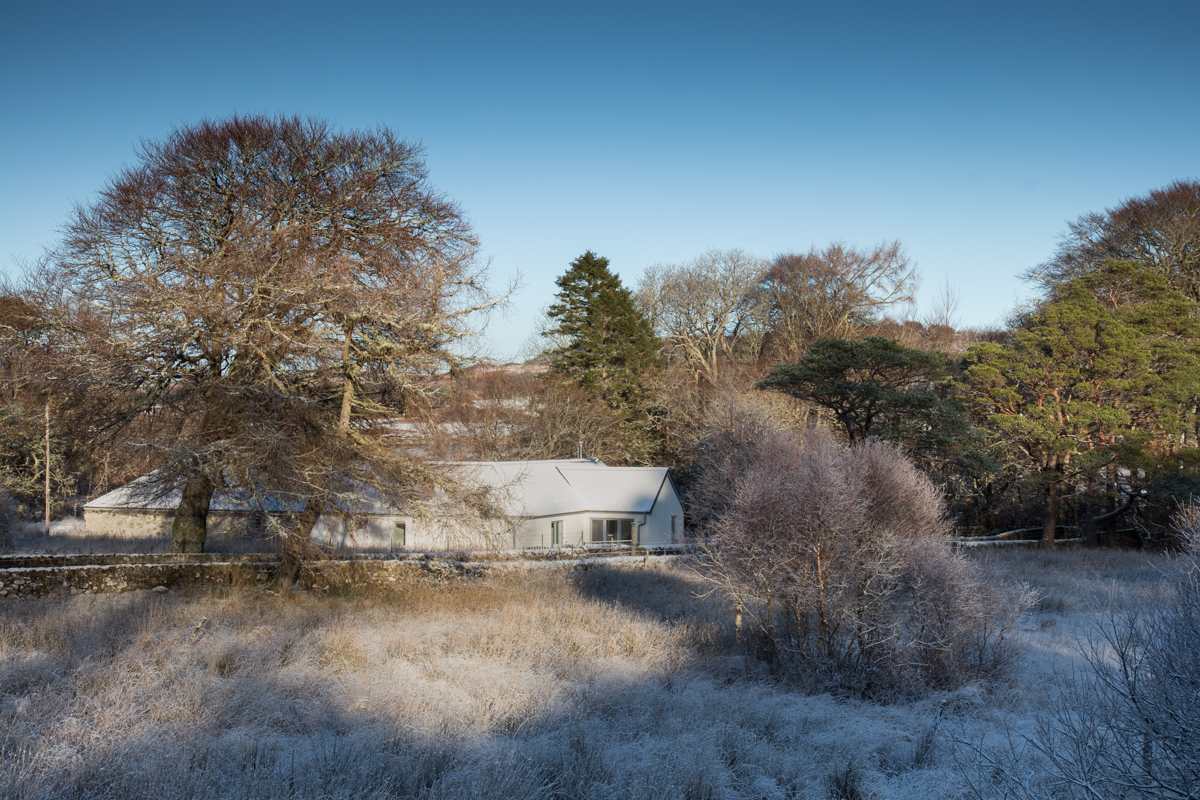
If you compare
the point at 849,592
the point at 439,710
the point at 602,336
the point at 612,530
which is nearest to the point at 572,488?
the point at 612,530

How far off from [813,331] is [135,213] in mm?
28483

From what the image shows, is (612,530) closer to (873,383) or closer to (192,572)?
(873,383)

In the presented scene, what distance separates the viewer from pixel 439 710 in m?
7.34

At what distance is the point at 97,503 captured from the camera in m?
26.4

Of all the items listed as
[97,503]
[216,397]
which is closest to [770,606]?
[216,397]

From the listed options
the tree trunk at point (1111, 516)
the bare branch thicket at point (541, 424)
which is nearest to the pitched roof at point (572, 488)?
the bare branch thicket at point (541, 424)

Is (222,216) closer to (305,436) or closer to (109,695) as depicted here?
(305,436)

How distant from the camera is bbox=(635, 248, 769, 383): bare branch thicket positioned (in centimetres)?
3806

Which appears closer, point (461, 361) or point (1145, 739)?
point (1145, 739)

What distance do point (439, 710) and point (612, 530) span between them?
65.0 ft

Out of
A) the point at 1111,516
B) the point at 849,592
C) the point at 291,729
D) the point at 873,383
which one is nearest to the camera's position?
the point at 291,729

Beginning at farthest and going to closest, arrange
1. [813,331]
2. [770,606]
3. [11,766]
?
[813,331] < [770,606] < [11,766]

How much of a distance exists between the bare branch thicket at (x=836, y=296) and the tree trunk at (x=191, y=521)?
2559cm

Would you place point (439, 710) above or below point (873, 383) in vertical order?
below
